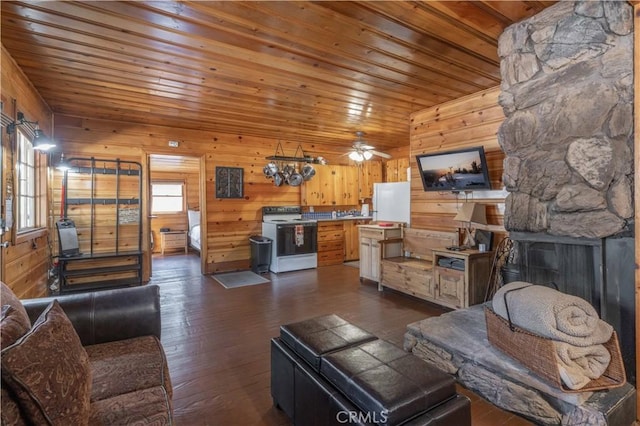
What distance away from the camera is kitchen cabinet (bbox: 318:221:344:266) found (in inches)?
252

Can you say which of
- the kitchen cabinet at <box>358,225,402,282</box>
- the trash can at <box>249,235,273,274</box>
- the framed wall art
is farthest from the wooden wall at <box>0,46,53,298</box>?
the kitchen cabinet at <box>358,225,402,282</box>

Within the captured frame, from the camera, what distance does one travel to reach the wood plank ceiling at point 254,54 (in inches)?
86.7

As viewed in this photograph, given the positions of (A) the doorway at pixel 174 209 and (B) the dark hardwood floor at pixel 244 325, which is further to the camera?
(A) the doorway at pixel 174 209

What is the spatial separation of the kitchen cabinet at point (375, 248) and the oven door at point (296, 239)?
1.29 meters

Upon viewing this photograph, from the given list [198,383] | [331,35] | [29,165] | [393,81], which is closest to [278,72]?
[331,35]

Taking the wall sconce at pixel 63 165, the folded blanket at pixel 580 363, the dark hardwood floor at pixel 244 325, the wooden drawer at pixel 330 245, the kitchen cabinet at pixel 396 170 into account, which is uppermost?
the kitchen cabinet at pixel 396 170

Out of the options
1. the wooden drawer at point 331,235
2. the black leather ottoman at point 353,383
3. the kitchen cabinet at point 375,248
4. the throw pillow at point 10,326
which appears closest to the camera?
the throw pillow at point 10,326

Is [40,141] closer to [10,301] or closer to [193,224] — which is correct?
[10,301]

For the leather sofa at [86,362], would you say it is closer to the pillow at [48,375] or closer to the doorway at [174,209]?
the pillow at [48,375]

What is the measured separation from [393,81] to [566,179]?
1.96 m

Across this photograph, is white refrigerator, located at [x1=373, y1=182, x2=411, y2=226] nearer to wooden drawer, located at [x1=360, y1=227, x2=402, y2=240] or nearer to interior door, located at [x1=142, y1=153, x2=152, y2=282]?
wooden drawer, located at [x1=360, y1=227, x2=402, y2=240]

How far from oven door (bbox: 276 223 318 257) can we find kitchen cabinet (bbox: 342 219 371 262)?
816 mm

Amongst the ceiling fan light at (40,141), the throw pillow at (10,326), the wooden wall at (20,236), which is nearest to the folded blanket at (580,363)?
the throw pillow at (10,326)

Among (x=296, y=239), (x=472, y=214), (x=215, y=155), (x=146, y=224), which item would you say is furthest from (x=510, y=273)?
(x=146, y=224)
